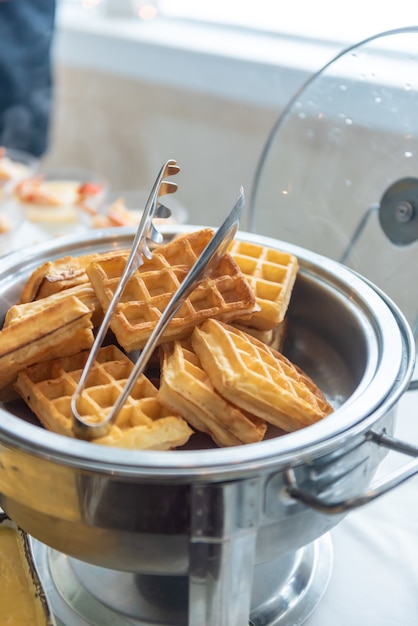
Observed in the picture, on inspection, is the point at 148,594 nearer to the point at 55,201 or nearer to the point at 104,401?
the point at 104,401

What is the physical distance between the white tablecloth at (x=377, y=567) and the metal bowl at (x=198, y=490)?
0.45 ft

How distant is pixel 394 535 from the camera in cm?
88

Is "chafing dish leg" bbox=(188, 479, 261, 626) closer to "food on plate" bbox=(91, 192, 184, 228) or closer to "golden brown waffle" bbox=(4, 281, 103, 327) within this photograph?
"golden brown waffle" bbox=(4, 281, 103, 327)

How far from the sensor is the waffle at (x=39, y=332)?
697 millimetres

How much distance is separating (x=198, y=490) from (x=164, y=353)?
219 mm

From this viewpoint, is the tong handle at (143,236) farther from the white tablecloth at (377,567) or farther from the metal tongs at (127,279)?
the white tablecloth at (377,567)

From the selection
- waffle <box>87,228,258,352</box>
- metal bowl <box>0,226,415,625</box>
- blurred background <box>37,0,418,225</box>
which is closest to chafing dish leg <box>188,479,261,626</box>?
metal bowl <box>0,226,415,625</box>

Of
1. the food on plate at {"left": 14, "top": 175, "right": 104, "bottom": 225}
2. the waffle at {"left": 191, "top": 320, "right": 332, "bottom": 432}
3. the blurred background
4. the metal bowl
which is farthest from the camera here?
the blurred background

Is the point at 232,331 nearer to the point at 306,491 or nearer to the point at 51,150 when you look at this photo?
the point at 306,491

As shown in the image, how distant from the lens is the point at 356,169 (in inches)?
40.5

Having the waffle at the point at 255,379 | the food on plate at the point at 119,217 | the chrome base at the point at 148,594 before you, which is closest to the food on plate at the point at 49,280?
the waffle at the point at 255,379

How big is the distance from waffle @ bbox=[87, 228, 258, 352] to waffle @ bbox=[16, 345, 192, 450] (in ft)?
0.14

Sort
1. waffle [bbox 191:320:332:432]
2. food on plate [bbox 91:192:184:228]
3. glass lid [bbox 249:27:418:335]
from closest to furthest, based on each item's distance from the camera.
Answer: waffle [bbox 191:320:332:432], glass lid [bbox 249:27:418:335], food on plate [bbox 91:192:184:228]

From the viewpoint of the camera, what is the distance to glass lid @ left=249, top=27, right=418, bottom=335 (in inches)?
37.7
